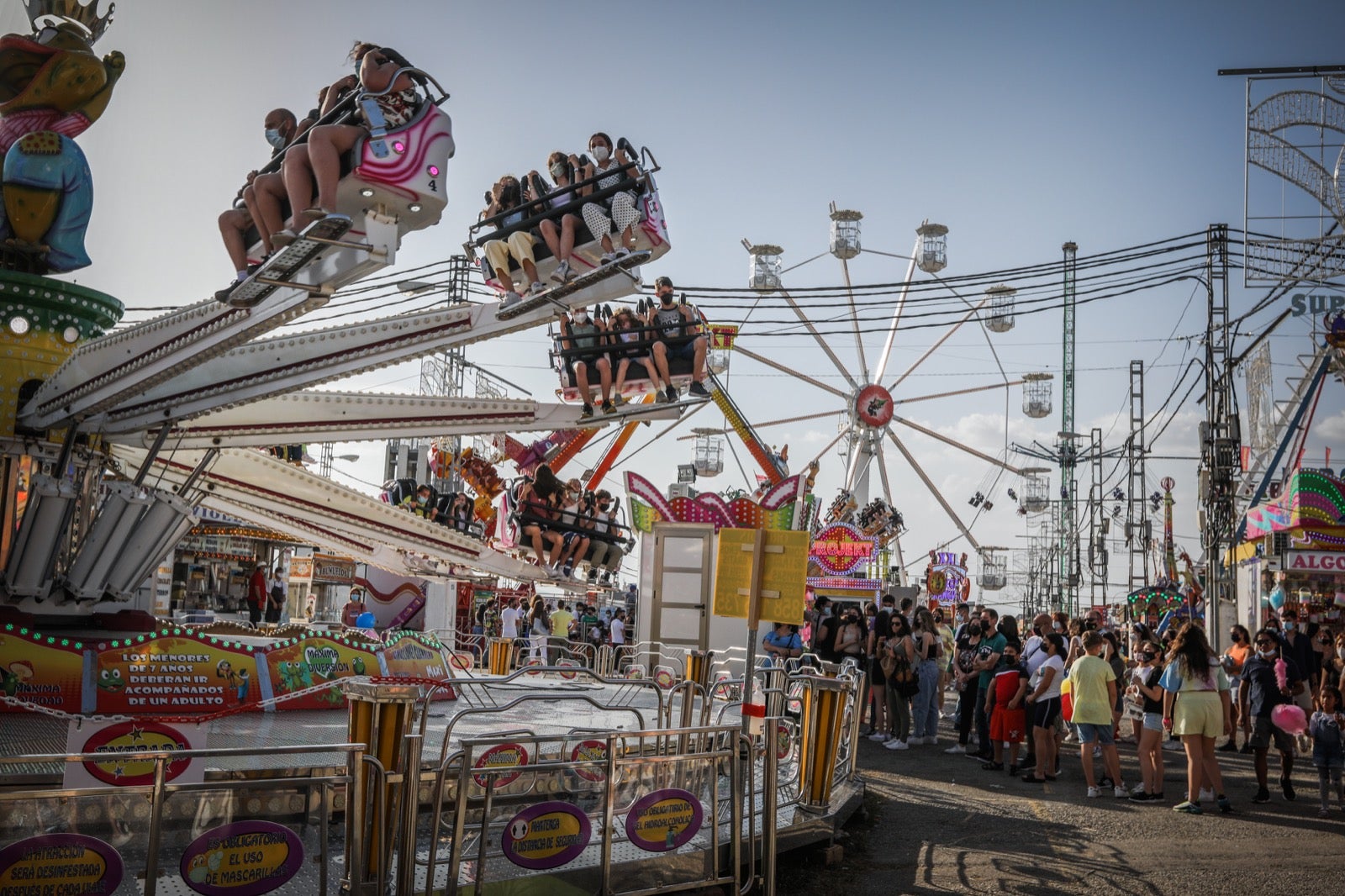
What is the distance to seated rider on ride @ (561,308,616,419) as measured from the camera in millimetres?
13141

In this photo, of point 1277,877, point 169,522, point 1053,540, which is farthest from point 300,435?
point 1053,540

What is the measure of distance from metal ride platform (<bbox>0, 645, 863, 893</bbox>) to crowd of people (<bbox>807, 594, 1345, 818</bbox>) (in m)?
3.51

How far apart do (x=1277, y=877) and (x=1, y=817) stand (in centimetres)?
776

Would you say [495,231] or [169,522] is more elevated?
[495,231]

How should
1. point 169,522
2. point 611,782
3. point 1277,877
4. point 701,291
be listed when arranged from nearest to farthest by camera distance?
point 611,782, point 1277,877, point 169,522, point 701,291

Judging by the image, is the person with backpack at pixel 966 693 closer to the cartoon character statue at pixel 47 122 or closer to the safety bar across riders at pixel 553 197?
the safety bar across riders at pixel 553 197

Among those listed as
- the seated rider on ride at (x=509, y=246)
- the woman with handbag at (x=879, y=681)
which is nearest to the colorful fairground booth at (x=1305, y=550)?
the woman with handbag at (x=879, y=681)

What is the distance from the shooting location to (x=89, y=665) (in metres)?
9.81

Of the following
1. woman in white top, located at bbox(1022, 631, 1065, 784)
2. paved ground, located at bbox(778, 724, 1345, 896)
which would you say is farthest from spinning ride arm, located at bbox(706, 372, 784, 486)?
paved ground, located at bbox(778, 724, 1345, 896)

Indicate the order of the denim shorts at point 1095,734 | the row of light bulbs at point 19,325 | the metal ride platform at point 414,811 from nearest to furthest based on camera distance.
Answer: the metal ride platform at point 414,811, the denim shorts at point 1095,734, the row of light bulbs at point 19,325

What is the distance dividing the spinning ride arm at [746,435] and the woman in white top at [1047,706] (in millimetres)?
16187

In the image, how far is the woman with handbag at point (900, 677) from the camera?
1430 centimetres

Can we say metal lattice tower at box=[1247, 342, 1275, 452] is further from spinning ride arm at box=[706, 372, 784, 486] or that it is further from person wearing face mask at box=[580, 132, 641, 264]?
person wearing face mask at box=[580, 132, 641, 264]

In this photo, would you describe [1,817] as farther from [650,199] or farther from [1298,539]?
[1298,539]
